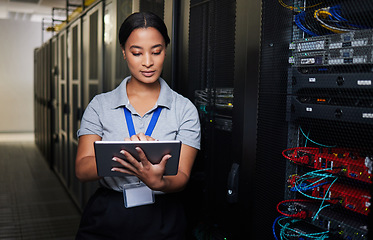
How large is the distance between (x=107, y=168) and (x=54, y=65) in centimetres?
494

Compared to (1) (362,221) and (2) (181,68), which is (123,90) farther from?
(1) (362,221)

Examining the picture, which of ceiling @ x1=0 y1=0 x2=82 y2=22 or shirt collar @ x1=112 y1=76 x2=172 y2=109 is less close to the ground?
ceiling @ x1=0 y1=0 x2=82 y2=22

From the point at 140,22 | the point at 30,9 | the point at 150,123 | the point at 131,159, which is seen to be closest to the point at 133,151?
the point at 131,159

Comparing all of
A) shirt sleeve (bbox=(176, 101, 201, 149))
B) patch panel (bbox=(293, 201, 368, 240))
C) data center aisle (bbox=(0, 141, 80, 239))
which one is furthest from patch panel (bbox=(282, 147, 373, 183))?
data center aisle (bbox=(0, 141, 80, 239))

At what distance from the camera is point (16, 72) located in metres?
9.95

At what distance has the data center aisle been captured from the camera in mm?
3428

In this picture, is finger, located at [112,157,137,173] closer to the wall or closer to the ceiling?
the ceiling

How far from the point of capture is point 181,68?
5.58 ft

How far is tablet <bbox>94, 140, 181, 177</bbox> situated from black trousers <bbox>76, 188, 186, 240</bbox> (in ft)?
0.74

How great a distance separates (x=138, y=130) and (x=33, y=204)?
3.37 m

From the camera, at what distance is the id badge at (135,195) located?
51.2 inches

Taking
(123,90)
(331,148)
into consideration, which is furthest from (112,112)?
(331,148)

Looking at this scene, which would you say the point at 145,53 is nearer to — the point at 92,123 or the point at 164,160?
the point at 92,123

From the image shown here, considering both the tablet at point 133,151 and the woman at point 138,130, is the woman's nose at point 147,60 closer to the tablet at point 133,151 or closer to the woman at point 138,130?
the woman at point 138,130
